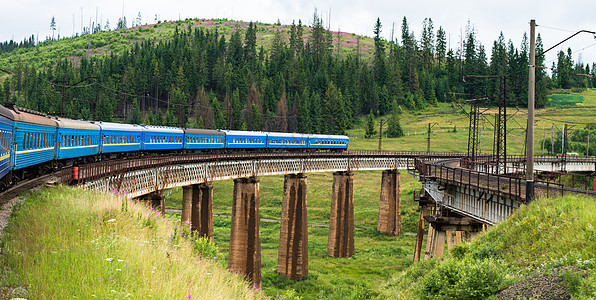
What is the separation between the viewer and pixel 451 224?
3033 cm

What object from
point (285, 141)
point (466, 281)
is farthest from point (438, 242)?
point (285, 141)

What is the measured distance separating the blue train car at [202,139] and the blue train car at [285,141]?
7071 millimetres

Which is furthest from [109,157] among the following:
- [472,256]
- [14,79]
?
[14,79]

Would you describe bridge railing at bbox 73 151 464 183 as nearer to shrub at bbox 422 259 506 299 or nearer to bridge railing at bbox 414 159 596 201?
bridge railing at bbox 414 159 596 201

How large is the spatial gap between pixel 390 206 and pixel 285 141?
44.2 feet

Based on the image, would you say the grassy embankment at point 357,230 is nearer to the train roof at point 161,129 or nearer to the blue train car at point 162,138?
the blue train car at point 162,138

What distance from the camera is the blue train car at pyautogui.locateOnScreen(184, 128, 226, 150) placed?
47781 millimetres

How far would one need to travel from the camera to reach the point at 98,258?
32.9 feet

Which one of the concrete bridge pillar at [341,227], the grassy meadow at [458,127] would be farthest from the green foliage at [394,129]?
the concrete bridge pillar at [341,227]

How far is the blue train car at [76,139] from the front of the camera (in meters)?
28.0

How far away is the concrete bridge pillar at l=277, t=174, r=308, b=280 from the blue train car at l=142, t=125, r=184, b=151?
10.4 m

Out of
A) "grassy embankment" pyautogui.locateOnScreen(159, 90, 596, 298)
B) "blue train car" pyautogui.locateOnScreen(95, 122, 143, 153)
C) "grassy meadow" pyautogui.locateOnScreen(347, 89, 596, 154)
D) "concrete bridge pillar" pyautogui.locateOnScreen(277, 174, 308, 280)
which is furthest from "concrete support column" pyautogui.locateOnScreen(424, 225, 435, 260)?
"grassy meadow" pyautogui.locateOnScreen(347, 89, 596, 154)

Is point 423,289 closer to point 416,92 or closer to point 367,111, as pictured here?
point 367,111

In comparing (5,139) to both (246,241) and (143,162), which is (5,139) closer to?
(143,162)
